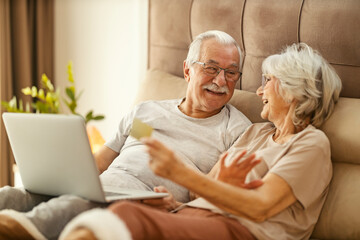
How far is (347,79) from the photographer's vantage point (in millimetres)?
2277

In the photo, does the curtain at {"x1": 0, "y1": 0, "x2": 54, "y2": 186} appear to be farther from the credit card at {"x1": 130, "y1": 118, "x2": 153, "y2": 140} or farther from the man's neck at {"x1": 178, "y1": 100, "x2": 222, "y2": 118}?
the credit card at {"x1": 130, "y1": 118, "x2": 153, "y2": 140}

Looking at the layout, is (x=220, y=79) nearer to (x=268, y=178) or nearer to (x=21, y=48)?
(x=268, y=178)

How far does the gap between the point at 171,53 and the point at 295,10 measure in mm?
735

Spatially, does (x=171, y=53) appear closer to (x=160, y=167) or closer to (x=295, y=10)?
(x=295, y=10)

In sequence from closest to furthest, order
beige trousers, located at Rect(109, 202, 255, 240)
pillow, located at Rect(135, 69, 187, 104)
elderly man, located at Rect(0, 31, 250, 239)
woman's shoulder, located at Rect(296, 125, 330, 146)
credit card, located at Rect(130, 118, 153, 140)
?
beige trousers, located at Rect(109, 202, 255, 240) < credit card, located at Rect(130, 118, 153, 140) < woman's shoulder, located at Rect(296, 125, 330, 146) < elderly man, located at Rect(0, 31, 250, 239) < pillow, located at Rect(135, 69, 187, 104)

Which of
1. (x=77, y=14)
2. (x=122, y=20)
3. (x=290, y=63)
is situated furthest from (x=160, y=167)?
(x=77, y=14)

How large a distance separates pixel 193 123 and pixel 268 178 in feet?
2.13

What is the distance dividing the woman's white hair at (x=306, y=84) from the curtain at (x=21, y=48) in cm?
208

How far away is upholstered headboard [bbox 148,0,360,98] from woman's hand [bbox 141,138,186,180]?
980 mm

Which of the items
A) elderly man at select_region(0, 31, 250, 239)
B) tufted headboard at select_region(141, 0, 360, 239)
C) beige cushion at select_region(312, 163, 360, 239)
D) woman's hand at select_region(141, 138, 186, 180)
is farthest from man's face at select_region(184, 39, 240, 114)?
woman's hand at select_region(141, 138, 186, 180)

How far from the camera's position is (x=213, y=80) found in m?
2.35

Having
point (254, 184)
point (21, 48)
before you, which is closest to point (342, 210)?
point (254, 184)

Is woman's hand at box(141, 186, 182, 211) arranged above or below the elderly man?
below

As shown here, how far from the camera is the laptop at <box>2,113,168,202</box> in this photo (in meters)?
1.70
